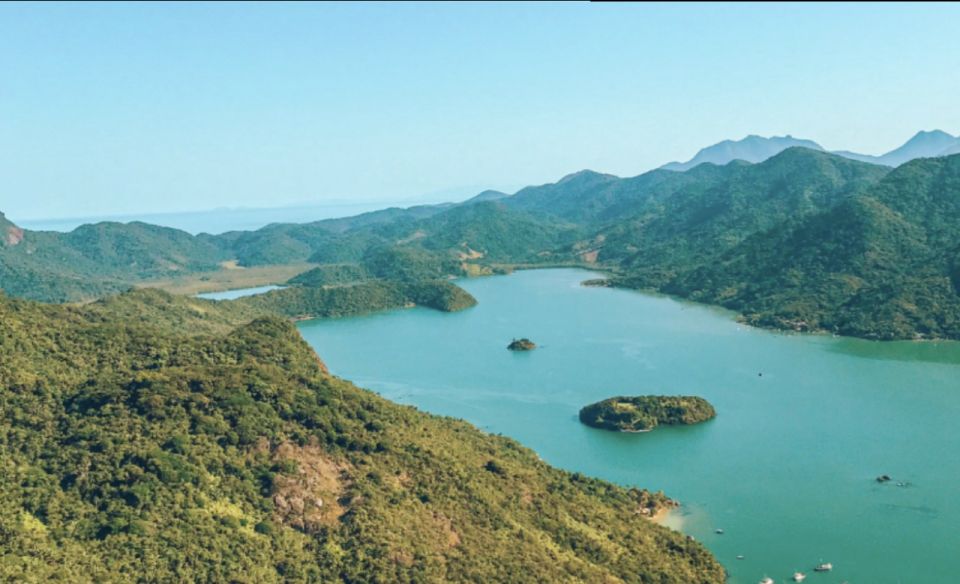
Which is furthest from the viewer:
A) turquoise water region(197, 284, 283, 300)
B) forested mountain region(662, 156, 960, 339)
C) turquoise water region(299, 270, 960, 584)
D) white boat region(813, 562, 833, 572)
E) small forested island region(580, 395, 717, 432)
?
turquoise water region(197, 284, 283, 300)

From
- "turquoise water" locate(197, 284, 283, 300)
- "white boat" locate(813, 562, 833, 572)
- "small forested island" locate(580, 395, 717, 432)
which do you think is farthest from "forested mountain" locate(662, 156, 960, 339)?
"turquoise water" locate(197, 284, 283, 300)

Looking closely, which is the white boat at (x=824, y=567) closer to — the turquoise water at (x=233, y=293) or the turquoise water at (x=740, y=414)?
the turquoise water at (x=740, y=414)

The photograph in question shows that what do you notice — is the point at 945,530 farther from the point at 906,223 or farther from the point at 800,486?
the point at 906,223

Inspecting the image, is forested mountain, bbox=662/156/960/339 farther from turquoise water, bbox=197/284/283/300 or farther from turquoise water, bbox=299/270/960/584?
turquoise water, bbox=197/284/283/300

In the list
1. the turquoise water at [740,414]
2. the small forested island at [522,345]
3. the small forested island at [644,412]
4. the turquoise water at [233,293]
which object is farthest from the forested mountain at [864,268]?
the turquoise water at [233,293]

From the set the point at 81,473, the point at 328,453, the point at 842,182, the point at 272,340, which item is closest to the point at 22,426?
the point at 81,473

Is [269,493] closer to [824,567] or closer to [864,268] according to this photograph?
[824,567]
